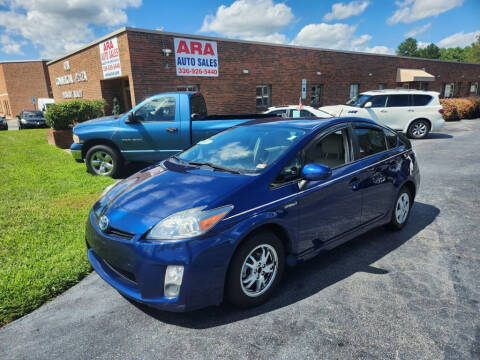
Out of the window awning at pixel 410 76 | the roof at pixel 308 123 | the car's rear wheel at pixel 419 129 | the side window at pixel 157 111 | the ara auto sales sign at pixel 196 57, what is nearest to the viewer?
the roof at pixel 308 123

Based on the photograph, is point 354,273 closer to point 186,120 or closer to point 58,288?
point 58,288

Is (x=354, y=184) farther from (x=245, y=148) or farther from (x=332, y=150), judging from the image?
(x=245, y=148)

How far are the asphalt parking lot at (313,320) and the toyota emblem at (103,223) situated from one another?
75cm

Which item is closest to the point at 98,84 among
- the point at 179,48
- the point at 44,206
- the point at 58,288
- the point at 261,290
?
the point at 179,48

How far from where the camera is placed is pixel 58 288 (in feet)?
10.6

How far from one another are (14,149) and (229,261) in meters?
12.5

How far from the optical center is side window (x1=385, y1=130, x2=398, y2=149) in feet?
14.0

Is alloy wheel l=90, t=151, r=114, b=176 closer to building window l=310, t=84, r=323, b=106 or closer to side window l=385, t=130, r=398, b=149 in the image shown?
side window l=385, t=130, r=398, b=149

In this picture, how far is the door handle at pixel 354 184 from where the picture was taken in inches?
137

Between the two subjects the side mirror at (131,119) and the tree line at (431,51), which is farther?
the tree line at (431,51)

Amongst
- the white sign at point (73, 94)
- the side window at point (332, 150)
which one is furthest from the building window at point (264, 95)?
the side window at point (332, 150)

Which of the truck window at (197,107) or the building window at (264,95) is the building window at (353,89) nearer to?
the building window at (264,95)

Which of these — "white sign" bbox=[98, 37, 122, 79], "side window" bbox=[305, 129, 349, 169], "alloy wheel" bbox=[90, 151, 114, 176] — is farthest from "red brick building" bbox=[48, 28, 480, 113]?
"side window" bbox=[305, 129, 349, 169]

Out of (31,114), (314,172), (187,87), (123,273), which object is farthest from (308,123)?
(31,114)
